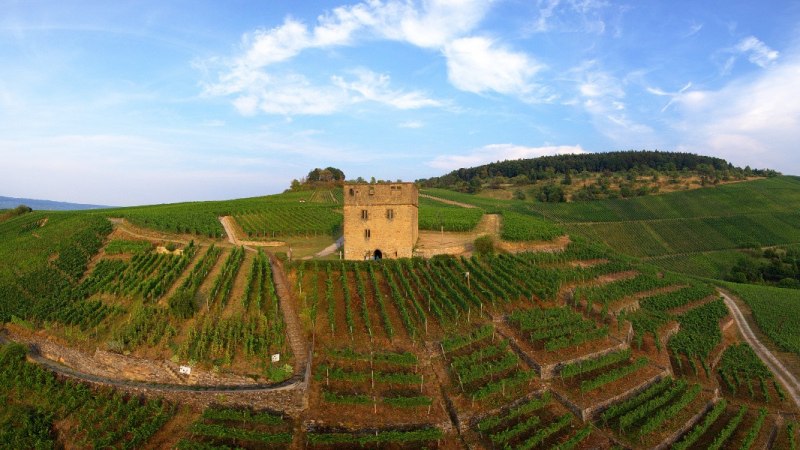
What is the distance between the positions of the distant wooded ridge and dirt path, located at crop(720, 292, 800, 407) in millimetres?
73577

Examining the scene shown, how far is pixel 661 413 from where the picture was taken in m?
18.4

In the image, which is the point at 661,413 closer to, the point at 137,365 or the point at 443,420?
the point at 443,420

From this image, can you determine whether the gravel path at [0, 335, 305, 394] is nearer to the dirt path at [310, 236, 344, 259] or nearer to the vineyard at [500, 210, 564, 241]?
the dirt path at [310, 236, 344, 259]

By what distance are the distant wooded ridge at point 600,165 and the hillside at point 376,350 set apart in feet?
260

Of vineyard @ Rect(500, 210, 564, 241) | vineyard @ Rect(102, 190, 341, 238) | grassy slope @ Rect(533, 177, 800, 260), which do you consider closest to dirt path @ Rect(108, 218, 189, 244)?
vineyard @ Rect(102, 190, 341, 238)

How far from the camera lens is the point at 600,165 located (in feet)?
386

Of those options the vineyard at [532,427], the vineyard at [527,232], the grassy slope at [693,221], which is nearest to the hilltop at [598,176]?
the grassy slope at [693,221]

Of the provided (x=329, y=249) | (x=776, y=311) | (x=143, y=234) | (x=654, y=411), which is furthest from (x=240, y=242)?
(x=776, y=311)

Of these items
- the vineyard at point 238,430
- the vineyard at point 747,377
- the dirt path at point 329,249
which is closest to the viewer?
the vineyard at point 238,430

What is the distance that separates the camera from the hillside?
16953 mm

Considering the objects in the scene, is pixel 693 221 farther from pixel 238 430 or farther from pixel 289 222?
pixel 238 430

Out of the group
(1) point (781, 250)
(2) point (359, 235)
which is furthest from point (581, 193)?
(2) point (359, 235)

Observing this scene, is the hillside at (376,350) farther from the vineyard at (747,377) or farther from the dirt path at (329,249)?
the dirt path at (329,249)

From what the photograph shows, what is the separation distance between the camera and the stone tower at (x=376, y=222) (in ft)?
101
